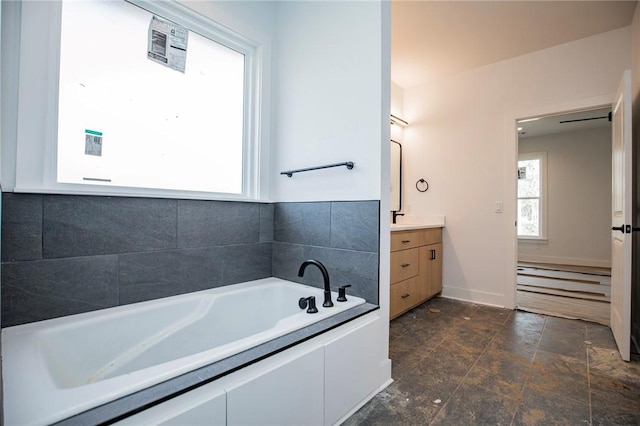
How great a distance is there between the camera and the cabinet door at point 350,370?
4.27 feet

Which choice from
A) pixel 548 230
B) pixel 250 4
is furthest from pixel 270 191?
pixel 548 230

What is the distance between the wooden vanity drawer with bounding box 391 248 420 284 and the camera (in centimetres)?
255

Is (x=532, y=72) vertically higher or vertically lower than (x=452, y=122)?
higher

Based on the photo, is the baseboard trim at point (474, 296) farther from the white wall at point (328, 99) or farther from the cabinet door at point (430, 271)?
the white wall at point (328, 99)

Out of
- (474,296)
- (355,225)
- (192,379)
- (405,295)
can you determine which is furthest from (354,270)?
(474,296)

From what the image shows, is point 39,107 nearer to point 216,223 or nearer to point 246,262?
point 216,223

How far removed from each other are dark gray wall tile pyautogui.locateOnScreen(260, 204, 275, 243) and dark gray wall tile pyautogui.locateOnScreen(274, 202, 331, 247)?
0.04 metres

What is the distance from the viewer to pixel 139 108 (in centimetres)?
172

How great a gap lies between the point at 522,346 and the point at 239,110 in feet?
8.81

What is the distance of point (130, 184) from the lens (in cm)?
168

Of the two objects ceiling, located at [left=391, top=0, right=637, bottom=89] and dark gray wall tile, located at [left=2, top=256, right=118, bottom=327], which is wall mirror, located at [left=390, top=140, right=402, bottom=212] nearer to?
ceiling, located at [left=391, top=0, right=637, bottom=89]

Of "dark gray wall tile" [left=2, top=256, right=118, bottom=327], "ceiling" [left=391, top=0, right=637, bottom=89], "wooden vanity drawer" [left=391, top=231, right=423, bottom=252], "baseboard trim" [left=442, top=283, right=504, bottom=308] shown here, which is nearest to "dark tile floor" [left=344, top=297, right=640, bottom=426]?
"baseboard trim" [left=442, top=283, right=504, bottom=308]

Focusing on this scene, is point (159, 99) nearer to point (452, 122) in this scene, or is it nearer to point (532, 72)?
point (452, 122)

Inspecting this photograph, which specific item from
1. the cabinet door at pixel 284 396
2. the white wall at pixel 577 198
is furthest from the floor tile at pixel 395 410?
the white wall at pixel 577 198
